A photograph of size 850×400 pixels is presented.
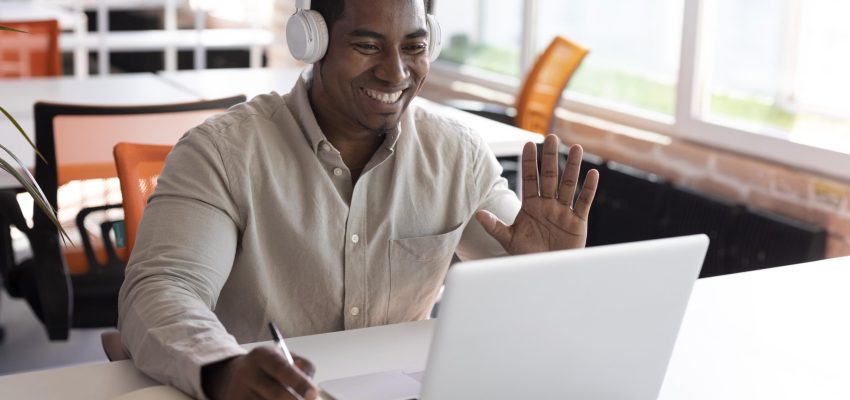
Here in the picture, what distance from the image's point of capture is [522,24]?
4246 mm

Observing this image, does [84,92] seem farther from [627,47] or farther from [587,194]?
[587,194]

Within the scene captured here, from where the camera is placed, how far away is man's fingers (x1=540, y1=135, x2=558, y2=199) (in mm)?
1545

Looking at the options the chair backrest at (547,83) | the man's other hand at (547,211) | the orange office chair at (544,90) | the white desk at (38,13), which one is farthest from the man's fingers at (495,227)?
the white desk at (38,13)

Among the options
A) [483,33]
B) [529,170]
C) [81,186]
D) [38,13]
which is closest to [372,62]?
[529,170]

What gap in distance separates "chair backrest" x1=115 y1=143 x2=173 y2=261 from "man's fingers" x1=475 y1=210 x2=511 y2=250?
550 millimetres

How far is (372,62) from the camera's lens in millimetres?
1572

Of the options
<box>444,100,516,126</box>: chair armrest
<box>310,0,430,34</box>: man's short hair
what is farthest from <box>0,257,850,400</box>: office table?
<box>444,100,516,126</box>: chair armrest

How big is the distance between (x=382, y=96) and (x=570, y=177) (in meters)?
0.31

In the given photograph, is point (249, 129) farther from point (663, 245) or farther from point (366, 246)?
point (663, 245)

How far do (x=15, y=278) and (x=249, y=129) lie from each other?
45.9 inches

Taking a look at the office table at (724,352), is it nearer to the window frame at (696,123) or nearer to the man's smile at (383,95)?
the man's smile at (383,95)

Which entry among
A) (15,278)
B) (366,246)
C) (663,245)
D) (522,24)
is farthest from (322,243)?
(522,24)

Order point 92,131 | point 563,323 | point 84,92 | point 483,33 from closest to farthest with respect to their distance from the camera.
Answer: point 563,323 → point 92,131 → point 84,92 → point 483,33

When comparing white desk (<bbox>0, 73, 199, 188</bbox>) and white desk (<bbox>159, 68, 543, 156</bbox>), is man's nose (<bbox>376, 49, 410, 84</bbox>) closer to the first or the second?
white desk (<bbox>159, 68, 543, 156</bbox>)
